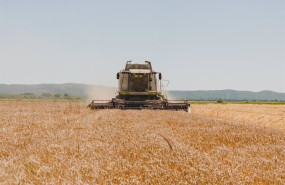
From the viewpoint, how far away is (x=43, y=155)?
444 cm

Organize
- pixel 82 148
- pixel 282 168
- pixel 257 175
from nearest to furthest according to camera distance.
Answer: pixel 257 175 < pixel 282 168 < pixel 82 148

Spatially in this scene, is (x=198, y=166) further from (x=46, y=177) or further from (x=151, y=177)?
(x=46, y=177)

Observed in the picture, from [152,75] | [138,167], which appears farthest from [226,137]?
[152,75]

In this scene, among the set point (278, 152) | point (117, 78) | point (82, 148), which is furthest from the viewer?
point (117, 78)

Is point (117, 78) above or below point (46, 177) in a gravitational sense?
above

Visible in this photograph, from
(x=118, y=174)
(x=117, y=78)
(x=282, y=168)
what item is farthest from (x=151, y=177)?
(x=117, y=78)

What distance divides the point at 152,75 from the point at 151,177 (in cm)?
1909

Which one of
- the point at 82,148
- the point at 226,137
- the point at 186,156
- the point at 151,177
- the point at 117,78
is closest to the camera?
the point at 151,177

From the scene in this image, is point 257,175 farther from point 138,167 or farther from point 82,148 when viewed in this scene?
point 82,148

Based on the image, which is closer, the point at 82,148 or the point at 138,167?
the point at 138,167

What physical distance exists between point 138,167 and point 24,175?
51.3 inches

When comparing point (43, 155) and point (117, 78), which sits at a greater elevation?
point (117, 78)

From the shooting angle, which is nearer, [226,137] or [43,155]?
[43,155]

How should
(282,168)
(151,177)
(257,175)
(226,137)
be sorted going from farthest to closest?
(226,137) → (282,168) → (257,175) → (151,177)
